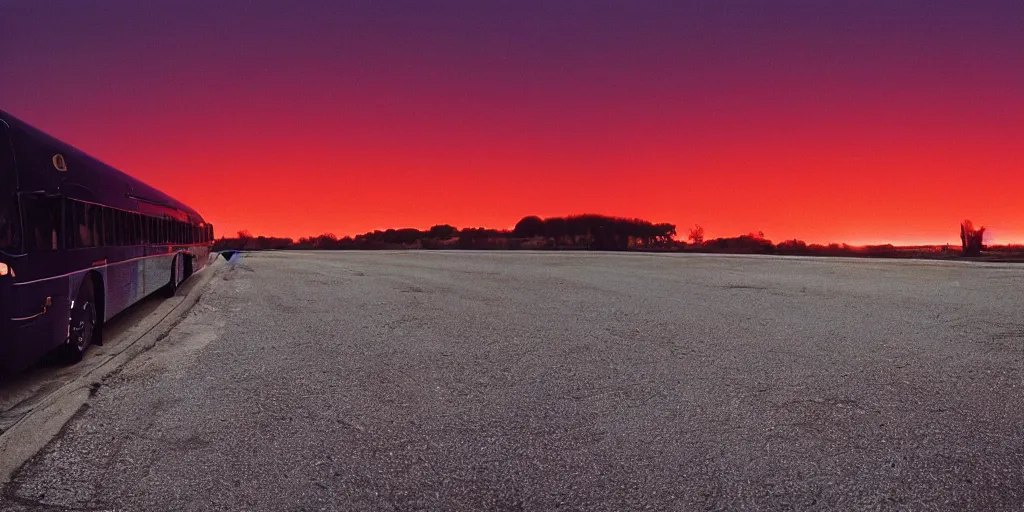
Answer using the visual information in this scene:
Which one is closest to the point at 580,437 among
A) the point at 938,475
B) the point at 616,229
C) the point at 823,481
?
the point at 823,481

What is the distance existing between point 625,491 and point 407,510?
115 centimetres

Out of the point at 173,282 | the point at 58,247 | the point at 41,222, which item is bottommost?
the point at 173,282

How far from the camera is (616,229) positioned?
3265 inches

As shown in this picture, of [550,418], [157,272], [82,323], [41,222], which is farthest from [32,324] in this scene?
[157,272]

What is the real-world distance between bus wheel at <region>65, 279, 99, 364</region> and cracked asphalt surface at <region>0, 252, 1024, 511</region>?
0.77 metres

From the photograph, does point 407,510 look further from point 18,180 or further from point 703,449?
point 18,180

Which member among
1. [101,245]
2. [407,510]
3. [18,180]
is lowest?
[407,510]

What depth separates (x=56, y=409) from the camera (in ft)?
17.6

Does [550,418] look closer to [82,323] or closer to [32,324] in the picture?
[32,324]

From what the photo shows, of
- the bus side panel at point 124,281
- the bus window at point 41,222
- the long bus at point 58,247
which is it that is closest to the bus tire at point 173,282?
the bus side panel at point 124,281

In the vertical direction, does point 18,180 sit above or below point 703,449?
above

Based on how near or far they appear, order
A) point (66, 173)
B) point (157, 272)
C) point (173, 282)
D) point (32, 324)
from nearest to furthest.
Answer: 1. point (32, 324)
2. point (66, 173)
3. point (157, 272)
4. point (173, 282)

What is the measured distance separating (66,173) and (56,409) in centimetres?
367

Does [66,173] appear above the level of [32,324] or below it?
above
